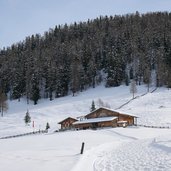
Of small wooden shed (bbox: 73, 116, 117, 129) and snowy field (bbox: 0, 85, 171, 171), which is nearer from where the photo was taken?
snowy field (bbox: 0, 85, 171, 171)

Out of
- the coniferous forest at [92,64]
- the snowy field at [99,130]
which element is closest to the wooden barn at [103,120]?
the snowy field at [99,130]

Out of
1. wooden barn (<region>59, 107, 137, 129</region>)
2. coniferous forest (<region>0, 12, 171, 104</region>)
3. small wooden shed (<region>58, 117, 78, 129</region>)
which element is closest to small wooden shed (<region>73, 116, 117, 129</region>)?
wooden barn (<region>59, 107, 137, 129</region>)

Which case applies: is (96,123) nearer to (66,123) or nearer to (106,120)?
(106,120)

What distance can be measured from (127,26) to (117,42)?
82.7 ft

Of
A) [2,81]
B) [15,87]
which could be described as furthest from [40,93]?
[2,81]

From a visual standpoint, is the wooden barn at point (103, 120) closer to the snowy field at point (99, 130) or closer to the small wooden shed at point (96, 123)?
the small wooden shed at point (96, 123)

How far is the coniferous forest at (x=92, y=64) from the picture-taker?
137 meters

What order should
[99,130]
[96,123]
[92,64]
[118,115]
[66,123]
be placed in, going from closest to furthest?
[99,130]
[96,123]
[118,115]
[66,123]
[92,64]

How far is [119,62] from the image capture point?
14325 centimetres

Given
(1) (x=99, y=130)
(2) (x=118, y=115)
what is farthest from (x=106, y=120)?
(1) (x=99, y=130)

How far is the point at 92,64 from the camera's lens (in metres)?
146

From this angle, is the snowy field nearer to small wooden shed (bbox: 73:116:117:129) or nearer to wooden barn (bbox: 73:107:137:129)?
wooden barn (bbox: 73:107:137:129)

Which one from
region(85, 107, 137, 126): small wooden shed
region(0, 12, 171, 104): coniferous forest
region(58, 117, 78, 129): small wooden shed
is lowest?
region(58, 117, 78, 129): small wooden shed

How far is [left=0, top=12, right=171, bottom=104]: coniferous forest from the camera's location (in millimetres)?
136875
